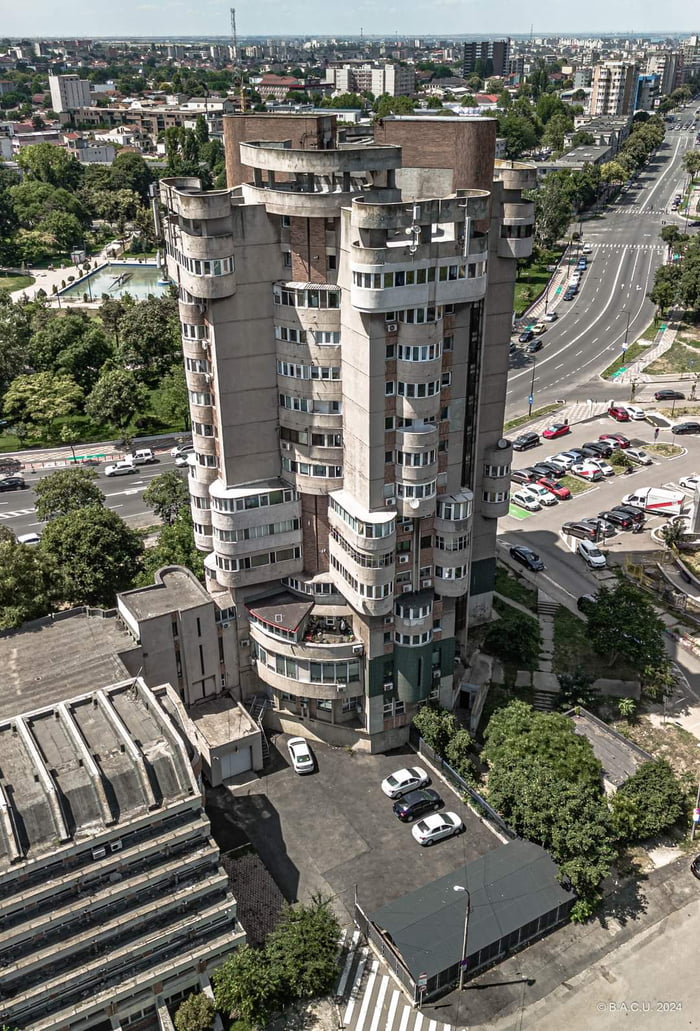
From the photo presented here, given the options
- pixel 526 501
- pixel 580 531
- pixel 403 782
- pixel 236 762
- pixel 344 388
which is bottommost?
pixel 526 501

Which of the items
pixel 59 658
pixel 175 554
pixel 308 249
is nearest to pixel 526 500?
pixel 175 554

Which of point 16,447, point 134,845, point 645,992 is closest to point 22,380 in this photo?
point 16,447

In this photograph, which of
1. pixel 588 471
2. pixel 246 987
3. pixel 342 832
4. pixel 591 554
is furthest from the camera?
pixel 588 471

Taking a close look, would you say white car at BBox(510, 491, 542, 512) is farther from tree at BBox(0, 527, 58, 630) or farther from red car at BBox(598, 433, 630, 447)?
tree at BBox(0, 527, 58, 630)

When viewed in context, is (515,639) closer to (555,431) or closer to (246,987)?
(246,987)

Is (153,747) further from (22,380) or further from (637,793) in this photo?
(22,380)
